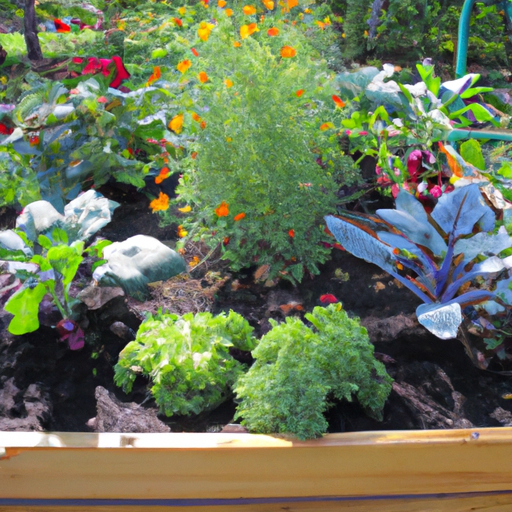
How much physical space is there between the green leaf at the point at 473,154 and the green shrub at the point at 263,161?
392 mm

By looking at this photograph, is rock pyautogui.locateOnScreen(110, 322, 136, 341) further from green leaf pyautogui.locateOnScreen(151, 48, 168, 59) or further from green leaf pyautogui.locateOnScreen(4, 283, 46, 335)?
green leaf pyautogui.locateOnScreen(151, 48, 168, 59)

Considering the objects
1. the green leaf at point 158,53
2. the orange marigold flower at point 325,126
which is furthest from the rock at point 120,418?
the green leaf at point 158,53

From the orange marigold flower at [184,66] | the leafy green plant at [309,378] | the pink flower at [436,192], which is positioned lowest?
the leafy green plant at [309,378]

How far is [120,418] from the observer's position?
1317 mm

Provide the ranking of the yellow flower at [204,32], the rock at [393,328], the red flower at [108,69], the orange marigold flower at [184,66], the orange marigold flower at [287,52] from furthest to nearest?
the red flower at [108,69] < the orange marigold flower at [184,66] < the yellow flower at [204,32] < the orange marigold flower at [287,52] < the rock at [393,328]

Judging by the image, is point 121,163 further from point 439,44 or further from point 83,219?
point 439,44

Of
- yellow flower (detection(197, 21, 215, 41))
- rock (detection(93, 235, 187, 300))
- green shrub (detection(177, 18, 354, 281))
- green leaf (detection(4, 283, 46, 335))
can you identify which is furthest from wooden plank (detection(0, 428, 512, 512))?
yellow flower (detection(197, 21, 215, 41))

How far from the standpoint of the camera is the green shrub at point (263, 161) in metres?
1.70

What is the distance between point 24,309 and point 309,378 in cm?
74

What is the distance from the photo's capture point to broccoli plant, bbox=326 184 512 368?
1323 millimetres

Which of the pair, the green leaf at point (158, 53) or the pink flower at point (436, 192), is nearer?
the pink flower at point (436, 192)

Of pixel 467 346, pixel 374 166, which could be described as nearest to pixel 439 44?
pixel 374 166

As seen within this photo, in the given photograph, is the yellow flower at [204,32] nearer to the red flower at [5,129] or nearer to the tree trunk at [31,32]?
the red flower at [5,129]

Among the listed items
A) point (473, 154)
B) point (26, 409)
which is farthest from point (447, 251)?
point (26, 409)
